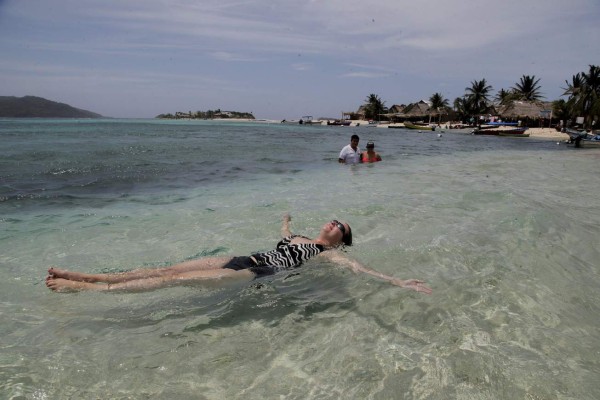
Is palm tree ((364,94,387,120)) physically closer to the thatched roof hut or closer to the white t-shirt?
the thatched roof hut

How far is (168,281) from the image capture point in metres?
3.72

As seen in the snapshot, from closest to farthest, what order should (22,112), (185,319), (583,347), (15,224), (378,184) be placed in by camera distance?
(583,347), (185,319), (15,224), (378,184), (22,112)

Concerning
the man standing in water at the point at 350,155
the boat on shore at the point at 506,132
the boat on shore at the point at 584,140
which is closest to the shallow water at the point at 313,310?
the man standing in water at the point at 350,155

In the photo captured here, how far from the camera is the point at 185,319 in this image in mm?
3234

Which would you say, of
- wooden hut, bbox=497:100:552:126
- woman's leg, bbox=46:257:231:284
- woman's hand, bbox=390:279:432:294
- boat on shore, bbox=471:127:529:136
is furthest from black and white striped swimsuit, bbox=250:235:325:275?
wooden hut, bbox=497:100:552:126

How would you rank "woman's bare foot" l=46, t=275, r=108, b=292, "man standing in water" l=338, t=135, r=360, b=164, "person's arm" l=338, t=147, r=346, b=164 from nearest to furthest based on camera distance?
"woman's bare foot" l=46, t=275, r=108, b=292 → "man standing in water" l=338, t=135, r=360, b=164 → "person's arm" l=338, t=147, r=346, b=164

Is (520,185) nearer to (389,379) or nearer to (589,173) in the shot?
(589,173)

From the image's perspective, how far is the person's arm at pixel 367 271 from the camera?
3.61 m

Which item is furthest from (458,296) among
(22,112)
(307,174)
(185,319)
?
(22,112)

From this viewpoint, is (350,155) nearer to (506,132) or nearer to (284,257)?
(284,257)

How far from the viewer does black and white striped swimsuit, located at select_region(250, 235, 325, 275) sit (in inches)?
158

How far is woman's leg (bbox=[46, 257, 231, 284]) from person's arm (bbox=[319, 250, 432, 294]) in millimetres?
1198

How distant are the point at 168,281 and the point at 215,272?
46 cm

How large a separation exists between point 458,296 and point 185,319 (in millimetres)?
2631
